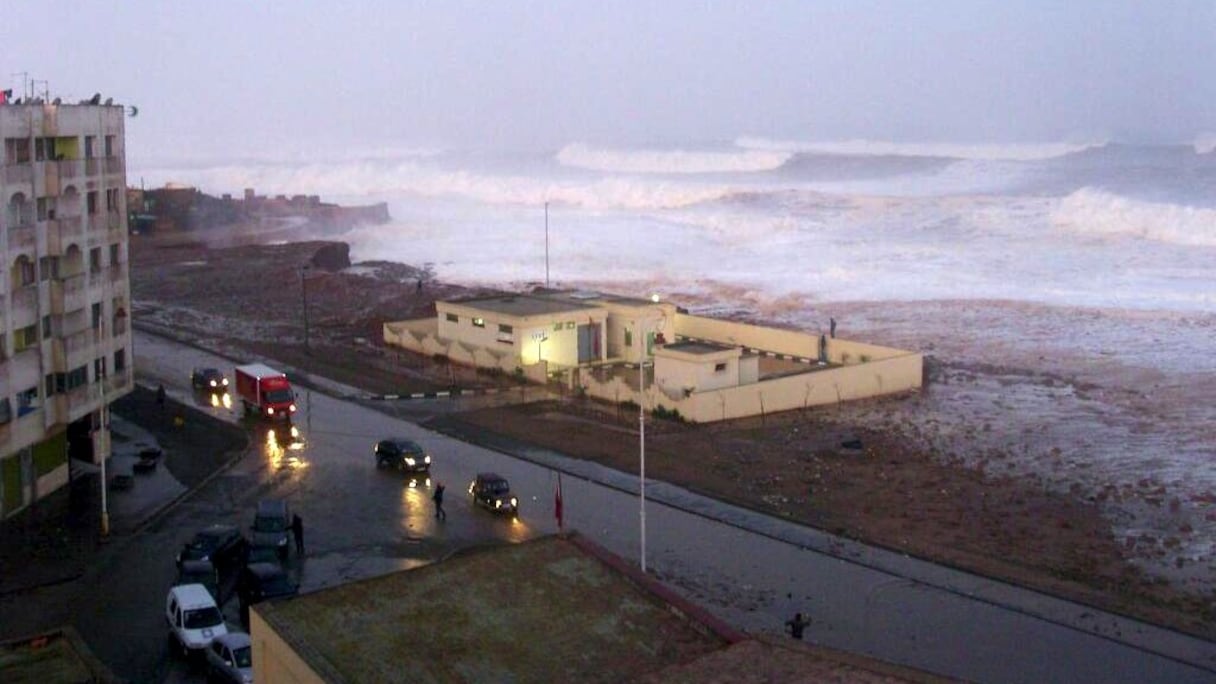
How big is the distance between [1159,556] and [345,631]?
9.42 meters

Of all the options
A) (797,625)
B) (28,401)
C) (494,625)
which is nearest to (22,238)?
(28,401)

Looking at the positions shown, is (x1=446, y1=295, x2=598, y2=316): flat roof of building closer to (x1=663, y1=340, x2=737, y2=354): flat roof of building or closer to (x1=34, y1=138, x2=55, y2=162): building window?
(x1=663, y1=340, x2=737, y2=354): flat roof of building

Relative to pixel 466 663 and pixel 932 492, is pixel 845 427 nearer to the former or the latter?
pixel 932 492

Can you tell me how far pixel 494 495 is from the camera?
15.5m

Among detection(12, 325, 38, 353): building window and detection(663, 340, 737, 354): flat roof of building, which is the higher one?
detection(12, 325, 38, 353): building window

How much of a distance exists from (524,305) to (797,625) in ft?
49.2

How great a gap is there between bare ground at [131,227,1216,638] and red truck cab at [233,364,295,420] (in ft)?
8.84

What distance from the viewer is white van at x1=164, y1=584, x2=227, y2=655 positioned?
10860mm

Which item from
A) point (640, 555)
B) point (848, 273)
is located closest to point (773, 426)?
point (640, 555)

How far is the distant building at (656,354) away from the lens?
20.7 meters

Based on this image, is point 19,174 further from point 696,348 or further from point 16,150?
point 696,348

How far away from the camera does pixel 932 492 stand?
53.3ft

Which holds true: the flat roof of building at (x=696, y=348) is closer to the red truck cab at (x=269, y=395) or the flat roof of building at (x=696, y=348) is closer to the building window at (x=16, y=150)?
the red truck cab at (x=269, y=395)

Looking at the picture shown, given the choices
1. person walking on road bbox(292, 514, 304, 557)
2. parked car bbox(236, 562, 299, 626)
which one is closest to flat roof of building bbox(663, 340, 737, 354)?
person walking on road bbox(292, 514, 304, 557)
